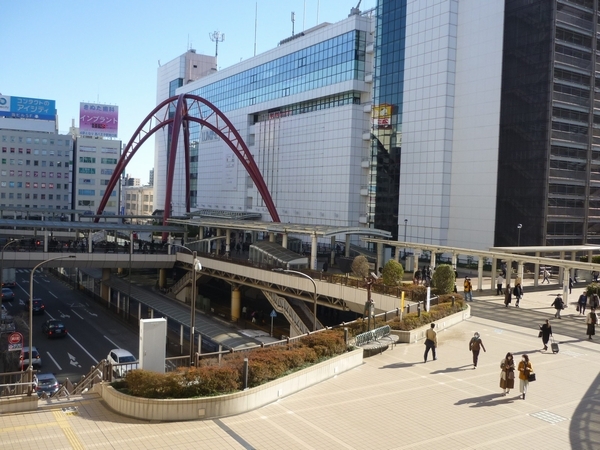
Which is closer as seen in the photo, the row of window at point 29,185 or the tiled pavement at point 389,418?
the tiled pavement at point 389,418

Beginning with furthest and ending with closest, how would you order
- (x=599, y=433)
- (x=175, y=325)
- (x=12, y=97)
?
1. (x=12, y=97)
2. (x=175, y=325)
3. (x=599, y=433)

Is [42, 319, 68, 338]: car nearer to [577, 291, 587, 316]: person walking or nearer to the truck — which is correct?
the truck

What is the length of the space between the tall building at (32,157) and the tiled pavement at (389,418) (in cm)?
11365

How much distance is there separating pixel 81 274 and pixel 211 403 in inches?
2453

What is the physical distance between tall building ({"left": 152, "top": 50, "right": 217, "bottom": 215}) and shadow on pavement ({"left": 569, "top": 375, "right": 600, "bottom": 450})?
104690 millimetres

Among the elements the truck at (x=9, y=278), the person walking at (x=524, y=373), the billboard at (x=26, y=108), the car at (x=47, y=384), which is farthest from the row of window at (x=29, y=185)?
the person walking at (x=524, y=373)

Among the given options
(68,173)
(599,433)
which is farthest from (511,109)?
(68,173)

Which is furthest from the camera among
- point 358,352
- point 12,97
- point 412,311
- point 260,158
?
point 12,97

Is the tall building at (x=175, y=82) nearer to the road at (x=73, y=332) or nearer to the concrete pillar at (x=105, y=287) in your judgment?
the road at (x=73, y=332)

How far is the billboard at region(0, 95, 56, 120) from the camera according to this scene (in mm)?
116438

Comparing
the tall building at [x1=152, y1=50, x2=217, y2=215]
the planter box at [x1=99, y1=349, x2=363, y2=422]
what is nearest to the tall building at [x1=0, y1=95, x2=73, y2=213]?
the tall building at [x1=152, y1=50, x2=217, y2=215]

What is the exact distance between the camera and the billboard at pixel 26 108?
116m

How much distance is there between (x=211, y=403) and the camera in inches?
627

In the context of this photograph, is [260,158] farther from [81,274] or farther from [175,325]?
[175,325]
